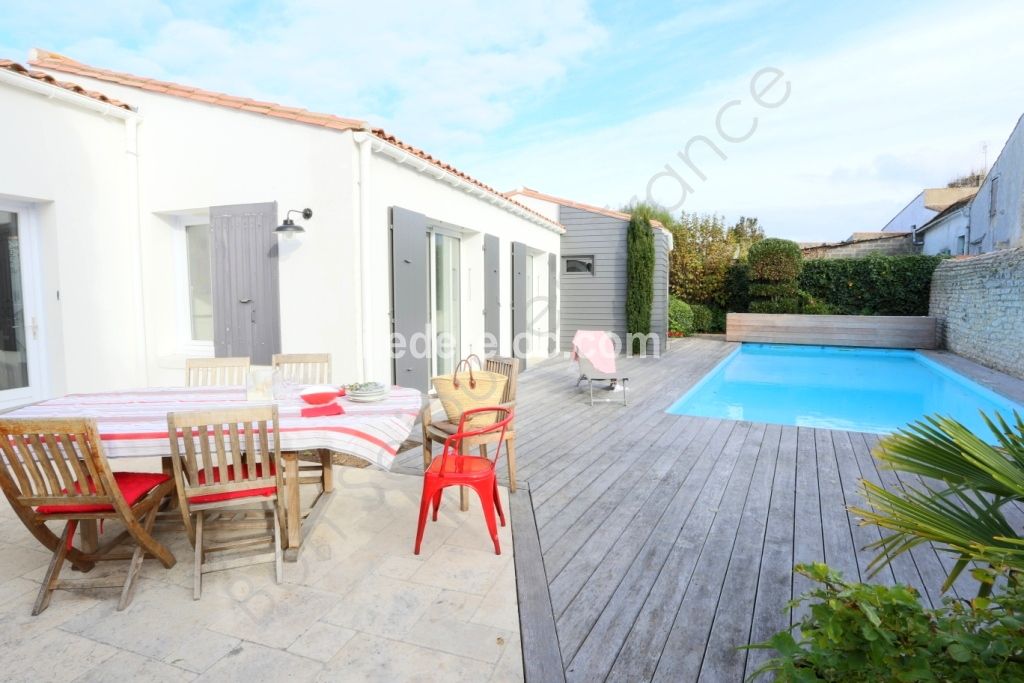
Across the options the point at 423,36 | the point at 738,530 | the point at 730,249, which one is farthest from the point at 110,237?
the point at 730,249

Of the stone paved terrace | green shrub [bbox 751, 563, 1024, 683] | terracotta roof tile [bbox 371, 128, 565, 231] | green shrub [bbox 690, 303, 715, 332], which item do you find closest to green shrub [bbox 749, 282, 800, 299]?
green shrub [bbox 690, 303, 715, 332]

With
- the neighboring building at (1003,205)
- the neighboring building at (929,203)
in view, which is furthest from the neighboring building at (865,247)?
the neighboring building at (1003,205)

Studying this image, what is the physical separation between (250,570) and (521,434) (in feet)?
9.05

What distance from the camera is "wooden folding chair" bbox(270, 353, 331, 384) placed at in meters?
3.92

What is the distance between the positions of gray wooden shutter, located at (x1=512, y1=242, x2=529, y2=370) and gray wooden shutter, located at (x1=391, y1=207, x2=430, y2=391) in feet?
9.97

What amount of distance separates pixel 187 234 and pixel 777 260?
12237 mm

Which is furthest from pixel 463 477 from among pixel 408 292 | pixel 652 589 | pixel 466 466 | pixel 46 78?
pixel 46 78

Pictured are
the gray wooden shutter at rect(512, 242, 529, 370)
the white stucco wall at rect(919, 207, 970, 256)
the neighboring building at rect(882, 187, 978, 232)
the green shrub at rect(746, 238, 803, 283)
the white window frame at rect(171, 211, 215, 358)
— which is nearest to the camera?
the white window frame at rect(171, 211, 215, 358)

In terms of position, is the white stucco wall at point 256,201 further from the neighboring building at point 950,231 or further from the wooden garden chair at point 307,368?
the neighboring building at point 950,231

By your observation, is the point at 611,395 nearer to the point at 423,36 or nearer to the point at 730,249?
the point at 423,36

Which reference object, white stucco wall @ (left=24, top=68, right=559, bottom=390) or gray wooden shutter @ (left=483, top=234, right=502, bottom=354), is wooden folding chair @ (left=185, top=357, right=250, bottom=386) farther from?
gray wooden shutter @ (left=483, top=234, right=502, bottom=354)

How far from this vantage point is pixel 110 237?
516 cm

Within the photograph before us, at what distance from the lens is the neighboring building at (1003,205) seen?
1098cm

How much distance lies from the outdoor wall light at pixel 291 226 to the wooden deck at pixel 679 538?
2239 millimetres
